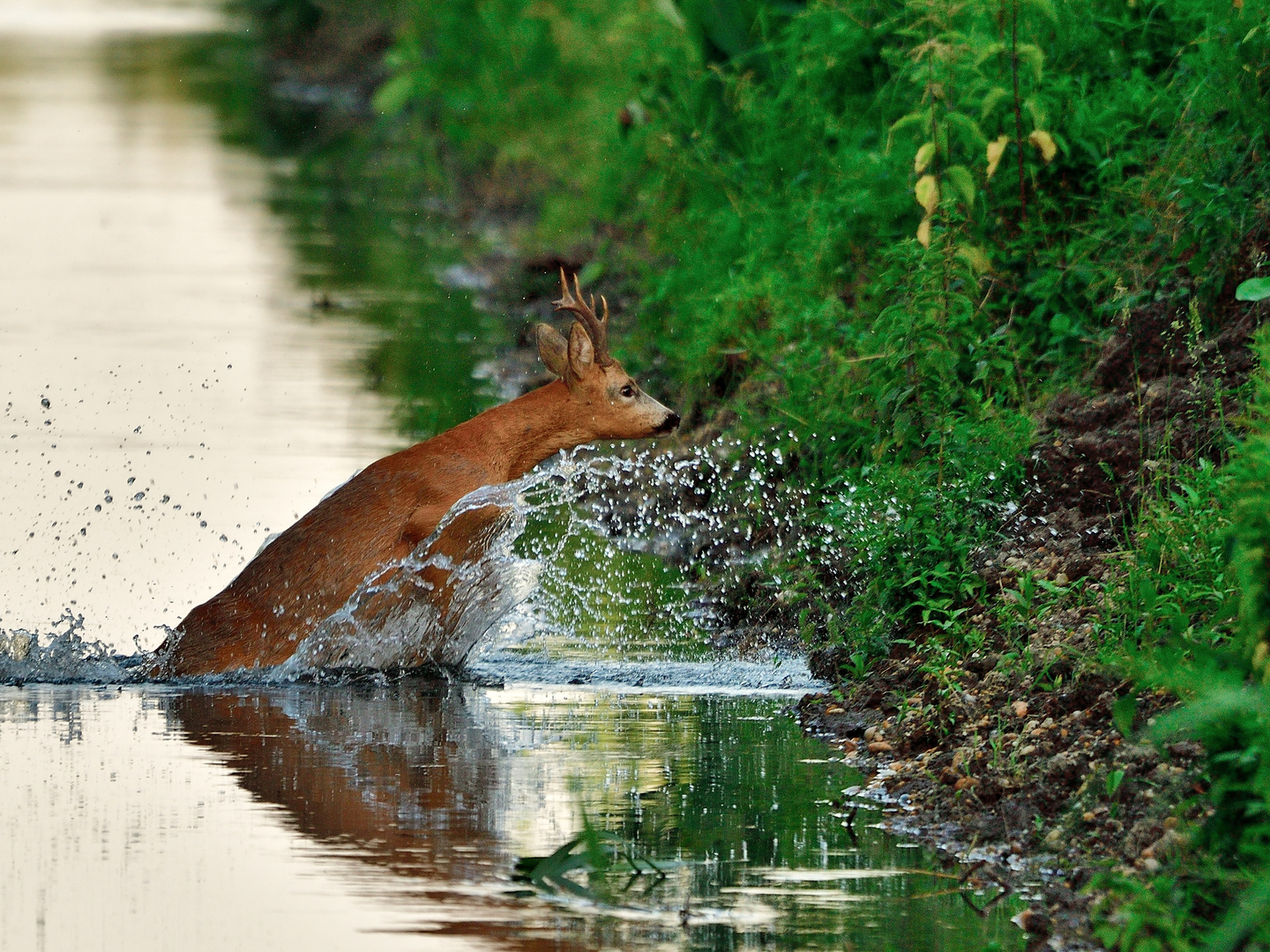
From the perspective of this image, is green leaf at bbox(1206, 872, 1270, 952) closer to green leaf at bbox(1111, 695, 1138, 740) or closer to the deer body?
green leaf at bbox(1111, 695, 1138, 740)

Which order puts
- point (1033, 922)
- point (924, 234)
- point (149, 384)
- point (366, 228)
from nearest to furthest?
point (1033, 922) → point (924, 234) → point (149, 384) → point (366, 228)

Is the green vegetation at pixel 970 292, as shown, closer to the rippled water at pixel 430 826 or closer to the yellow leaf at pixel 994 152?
the yellow leaf at pixel 994 152

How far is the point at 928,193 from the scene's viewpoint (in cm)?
1038

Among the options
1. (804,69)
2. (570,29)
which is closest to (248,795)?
(804,69)

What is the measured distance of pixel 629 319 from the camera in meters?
14.2

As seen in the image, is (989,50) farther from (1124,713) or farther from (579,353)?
(1124,713)

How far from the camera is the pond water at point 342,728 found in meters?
5.80

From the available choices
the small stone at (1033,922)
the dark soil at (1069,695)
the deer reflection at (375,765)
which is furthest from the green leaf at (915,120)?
the small stone at (1033,922)

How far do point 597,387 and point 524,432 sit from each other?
0.39 m

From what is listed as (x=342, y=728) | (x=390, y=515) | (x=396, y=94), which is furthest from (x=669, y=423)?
(x=396, y=94)

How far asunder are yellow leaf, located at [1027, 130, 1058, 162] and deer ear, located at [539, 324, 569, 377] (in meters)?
2.54

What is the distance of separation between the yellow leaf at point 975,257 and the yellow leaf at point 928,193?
0.24 metres

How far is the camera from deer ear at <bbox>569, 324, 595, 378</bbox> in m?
9.59

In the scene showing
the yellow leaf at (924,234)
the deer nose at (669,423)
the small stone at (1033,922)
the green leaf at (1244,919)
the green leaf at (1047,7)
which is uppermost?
the green leaf at (1047,7)
